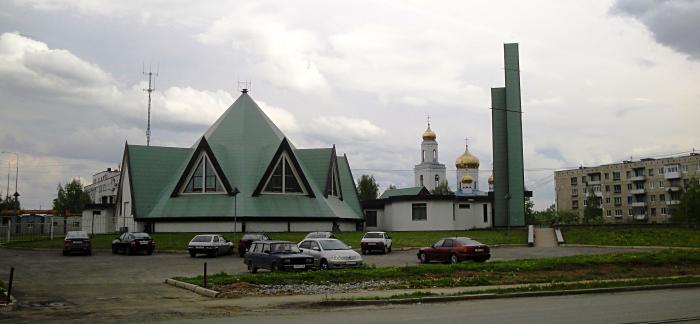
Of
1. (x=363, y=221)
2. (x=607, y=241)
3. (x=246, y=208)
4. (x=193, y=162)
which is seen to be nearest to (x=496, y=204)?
(x=363, y=221)

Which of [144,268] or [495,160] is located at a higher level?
[495,160]

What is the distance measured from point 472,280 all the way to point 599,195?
9550 cm

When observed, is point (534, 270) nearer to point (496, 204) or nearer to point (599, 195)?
point (496, 204)

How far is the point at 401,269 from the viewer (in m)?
23.3

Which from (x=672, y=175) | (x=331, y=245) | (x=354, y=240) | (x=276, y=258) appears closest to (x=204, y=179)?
(x=354, y=240)

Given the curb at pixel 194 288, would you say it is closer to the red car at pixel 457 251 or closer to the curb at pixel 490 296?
the curb at pixel 490 296

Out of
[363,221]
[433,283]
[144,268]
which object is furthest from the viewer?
[363,221]

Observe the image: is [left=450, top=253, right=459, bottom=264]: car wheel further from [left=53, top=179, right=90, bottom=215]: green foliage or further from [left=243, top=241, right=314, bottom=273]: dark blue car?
[left=53, top=179, right=90, bottom=215]: green foliage

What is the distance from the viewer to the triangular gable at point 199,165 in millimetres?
61188

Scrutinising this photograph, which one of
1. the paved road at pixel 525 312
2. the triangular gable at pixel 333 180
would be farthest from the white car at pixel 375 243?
the triangular gable at pixel 333 180

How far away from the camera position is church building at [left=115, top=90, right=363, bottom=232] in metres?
59.0

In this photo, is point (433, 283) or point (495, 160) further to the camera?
point (495, 160)

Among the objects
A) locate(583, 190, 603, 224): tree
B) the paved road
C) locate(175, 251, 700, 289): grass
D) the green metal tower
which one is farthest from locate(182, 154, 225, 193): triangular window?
locate(583, 190, 603, 224): tree

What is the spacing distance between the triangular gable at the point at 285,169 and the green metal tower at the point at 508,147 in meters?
17.7
